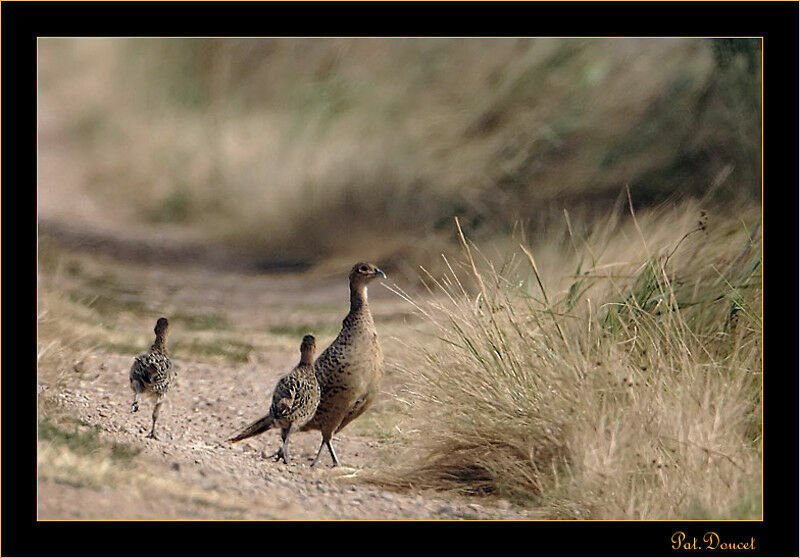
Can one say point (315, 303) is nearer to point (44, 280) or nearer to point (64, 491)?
point (44, 280)

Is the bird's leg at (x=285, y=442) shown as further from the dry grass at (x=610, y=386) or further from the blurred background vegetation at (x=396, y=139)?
the blurred background vegetation at (x=396, y=139)

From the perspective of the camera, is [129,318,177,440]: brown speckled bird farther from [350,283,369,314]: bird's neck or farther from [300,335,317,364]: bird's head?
[350,283,369,314]: bird's neck

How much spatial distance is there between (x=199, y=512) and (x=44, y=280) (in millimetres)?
5565

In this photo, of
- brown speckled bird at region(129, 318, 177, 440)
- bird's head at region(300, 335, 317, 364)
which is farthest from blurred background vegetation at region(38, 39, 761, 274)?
brown speckled bird at region(129, 318, 177, 440)

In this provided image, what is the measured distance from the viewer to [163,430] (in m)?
6.22

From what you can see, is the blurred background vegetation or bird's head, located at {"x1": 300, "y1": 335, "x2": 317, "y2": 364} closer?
bird's head, located at {"x1": 300, "y1": 335, "x2": 317, "y2": 364}

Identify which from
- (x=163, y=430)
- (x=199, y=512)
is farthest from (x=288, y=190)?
(x=199, y=512)

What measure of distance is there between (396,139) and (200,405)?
4.98 metres

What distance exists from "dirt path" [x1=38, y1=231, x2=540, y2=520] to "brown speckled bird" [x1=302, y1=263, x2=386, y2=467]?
27 cm

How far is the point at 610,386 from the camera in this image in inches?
196

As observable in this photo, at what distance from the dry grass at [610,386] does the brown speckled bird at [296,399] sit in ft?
1.63

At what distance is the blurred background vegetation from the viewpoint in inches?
398

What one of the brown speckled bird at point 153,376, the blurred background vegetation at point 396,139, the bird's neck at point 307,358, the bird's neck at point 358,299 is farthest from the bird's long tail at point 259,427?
the blurred background vegetation at point 396,139

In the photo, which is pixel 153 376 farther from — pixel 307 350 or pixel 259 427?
pixel 307 350
